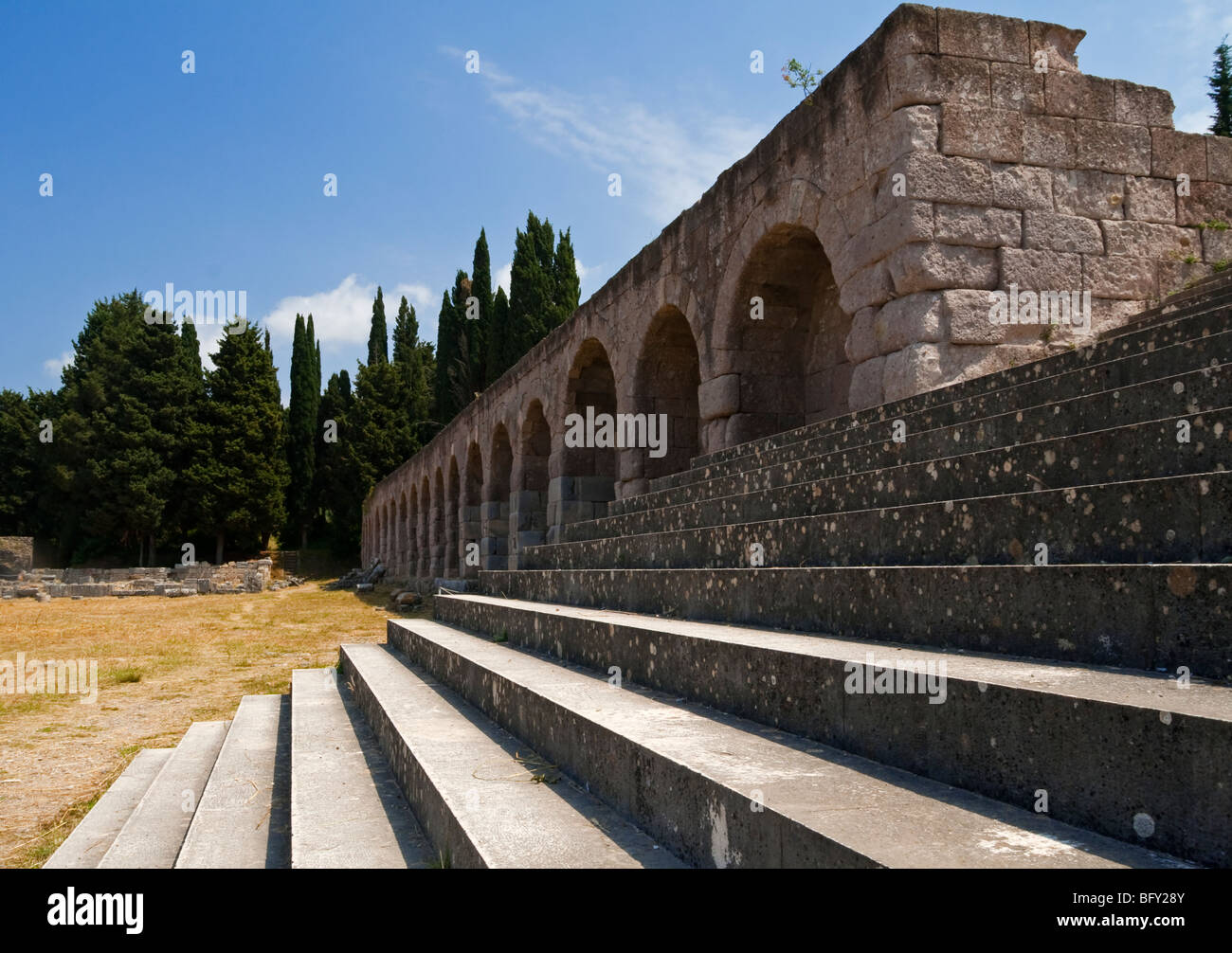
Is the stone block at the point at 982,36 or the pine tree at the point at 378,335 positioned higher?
the pine tree at the point at 378,335

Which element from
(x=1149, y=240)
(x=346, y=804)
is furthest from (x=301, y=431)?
(x=346, y=804)

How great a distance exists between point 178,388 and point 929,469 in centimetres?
4281

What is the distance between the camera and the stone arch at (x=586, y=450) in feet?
42.1

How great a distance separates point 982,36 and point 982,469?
479 cm

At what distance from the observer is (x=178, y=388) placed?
1566 inches

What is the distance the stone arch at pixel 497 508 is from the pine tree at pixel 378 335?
1324 inches

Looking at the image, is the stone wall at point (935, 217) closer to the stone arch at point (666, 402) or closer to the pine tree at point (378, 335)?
the stone arch at point (666, 402)

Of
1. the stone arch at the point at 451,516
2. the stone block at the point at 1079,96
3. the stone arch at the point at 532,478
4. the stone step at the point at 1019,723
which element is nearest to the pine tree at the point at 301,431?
the stone arch at the point at 451,516

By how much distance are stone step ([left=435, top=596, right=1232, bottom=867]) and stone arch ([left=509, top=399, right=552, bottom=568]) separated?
41.5ft

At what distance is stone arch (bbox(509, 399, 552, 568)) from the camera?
604 inches

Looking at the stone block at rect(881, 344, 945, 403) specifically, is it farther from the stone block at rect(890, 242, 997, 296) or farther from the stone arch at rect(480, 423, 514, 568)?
the stone arch at rect(480, 423, 514, 568)

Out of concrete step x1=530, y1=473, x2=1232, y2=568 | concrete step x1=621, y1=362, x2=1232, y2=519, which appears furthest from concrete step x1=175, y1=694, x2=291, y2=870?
concrete step x1=621, y1=362, x2=1232, y2=519

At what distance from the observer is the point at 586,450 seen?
517 inches

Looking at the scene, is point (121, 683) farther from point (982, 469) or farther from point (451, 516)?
point (451, 516)
